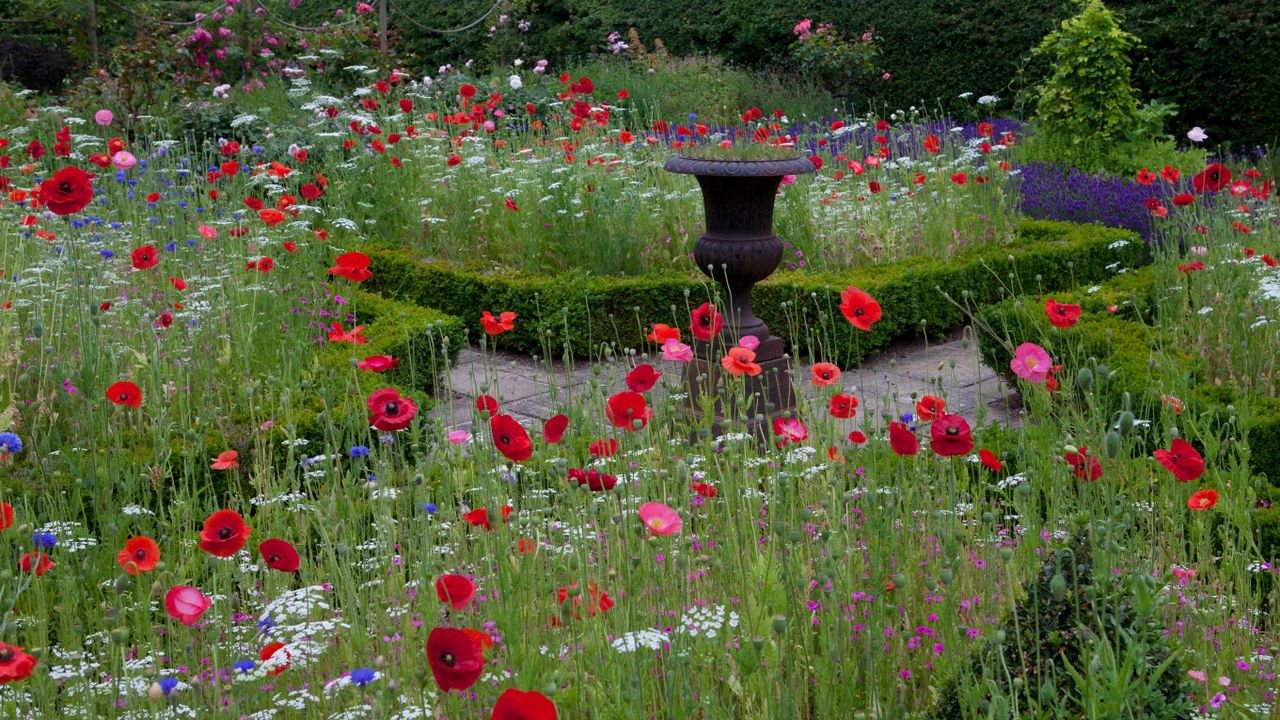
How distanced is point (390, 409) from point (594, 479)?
1.37 feet

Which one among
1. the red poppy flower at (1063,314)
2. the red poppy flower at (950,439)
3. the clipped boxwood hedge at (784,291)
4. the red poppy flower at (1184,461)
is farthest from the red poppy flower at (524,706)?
the clipped boxwood hedge at (784,291)

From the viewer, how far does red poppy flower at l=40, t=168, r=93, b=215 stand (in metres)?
2.98

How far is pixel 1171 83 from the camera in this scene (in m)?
11.0

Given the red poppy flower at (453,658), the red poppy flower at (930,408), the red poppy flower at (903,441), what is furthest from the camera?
the red poppy flower at (930,408)

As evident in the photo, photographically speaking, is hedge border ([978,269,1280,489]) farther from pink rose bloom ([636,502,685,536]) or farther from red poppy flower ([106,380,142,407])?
red poppy flower ([106,380,142,407])

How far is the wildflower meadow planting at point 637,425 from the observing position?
2191 millimetres

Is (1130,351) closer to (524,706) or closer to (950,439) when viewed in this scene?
(950,439)

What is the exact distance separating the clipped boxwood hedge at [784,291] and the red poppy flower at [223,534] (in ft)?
13.2

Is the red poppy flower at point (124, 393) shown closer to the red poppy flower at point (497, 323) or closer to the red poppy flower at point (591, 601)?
the red poppy flower at point (497, 323)

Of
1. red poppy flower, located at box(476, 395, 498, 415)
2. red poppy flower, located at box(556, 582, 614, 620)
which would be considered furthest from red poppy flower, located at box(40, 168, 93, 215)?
red poppy flower, located at box(556, 582, 614, 620)

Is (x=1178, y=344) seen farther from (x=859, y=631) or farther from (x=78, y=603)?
(x=78, y=603)

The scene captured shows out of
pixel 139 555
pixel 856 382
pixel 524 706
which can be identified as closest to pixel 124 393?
pixel 139 555

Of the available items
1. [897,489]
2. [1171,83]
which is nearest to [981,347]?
[897,489]

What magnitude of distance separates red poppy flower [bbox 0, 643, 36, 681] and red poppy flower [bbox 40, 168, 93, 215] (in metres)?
1.51
